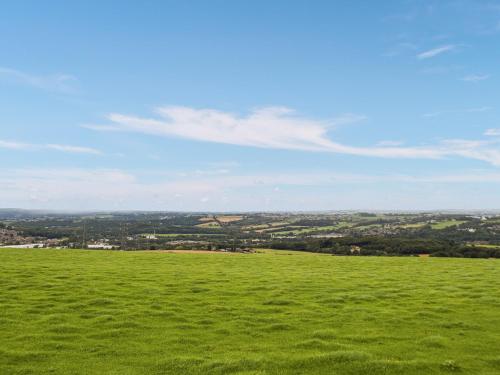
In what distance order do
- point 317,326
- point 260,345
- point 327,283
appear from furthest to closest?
1. point 327,283
2. point 317,326
3. point 260,345

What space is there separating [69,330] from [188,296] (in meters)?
7.52

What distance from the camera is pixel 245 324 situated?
1650 centimetres

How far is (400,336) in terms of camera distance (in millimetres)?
14797

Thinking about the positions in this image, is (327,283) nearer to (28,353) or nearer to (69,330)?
(69,330)

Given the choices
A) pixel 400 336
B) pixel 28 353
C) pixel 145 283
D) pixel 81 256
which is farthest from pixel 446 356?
pixel 81 256

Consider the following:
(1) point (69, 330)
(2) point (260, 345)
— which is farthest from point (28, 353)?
(2) point (260, 345)

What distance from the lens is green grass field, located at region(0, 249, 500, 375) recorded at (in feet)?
39.5

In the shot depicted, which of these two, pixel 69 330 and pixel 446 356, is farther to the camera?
pixel 69 330

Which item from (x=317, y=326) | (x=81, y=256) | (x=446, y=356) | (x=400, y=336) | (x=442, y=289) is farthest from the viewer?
(x=81, y=256)

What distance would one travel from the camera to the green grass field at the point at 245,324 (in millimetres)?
12039

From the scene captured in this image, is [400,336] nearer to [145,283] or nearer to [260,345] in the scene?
[260,345]

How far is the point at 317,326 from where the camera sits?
53.1 feet

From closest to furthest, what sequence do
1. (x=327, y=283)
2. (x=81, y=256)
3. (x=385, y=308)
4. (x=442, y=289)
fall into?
(x=385, y=308) < (x=442, y=289) < (x=327, y=283) < (x=81, y=256)

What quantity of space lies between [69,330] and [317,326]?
9578mm
